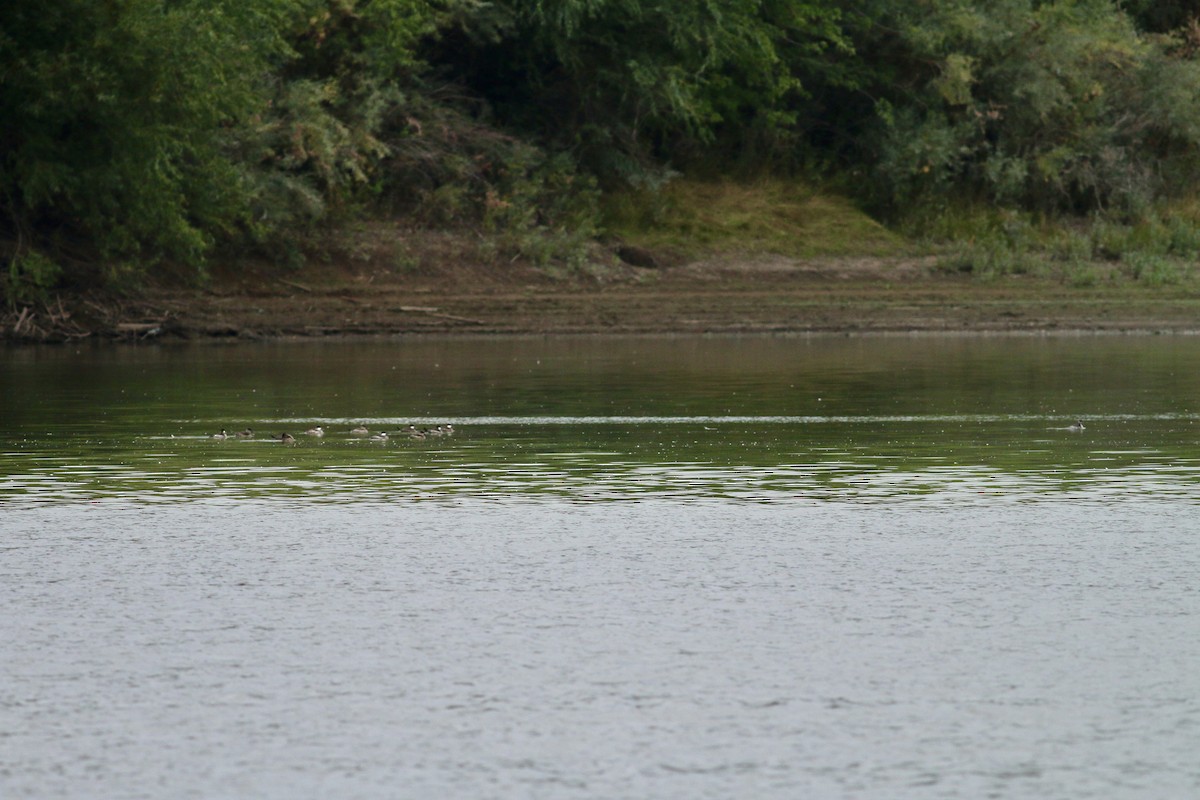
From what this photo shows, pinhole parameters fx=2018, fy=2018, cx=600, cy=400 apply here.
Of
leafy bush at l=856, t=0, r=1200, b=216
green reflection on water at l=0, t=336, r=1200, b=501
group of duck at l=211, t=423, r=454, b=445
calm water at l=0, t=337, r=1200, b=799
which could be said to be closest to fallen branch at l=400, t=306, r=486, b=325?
green reflection on water at l=0, t=336, r=1200, b=501

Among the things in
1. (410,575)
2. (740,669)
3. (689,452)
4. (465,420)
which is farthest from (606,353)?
(740,669)

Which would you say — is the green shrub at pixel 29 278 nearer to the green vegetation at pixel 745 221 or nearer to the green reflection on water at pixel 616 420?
the green reflection on water at pixel 616 420

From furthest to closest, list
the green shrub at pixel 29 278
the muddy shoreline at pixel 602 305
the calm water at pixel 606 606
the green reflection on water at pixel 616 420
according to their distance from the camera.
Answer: the muddy shoreline at pixel 602 305 < the green shrub at pixel 29 278 < the green reflection on water at pixel 616 420 < the calm water at pixel 606 606

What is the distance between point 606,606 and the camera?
966 centimetres

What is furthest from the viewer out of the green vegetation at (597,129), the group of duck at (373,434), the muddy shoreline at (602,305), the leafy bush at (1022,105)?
the leafy bush at (1022,105)

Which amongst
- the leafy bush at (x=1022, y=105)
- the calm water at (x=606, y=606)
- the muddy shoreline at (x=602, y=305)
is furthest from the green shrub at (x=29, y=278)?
the leafy bush at (x=1022, y=105)

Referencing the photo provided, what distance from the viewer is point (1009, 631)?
8.98 meters

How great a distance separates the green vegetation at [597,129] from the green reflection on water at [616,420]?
394 centimetres

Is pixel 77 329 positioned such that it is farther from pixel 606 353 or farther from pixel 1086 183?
pixel 1086 183

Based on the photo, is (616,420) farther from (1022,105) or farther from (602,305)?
(1022,105)

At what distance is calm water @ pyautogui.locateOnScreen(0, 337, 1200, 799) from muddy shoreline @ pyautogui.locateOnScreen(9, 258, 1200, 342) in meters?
14.6

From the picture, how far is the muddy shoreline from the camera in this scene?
113ft

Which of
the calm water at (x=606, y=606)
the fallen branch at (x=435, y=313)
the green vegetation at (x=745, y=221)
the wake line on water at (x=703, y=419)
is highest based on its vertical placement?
the green vegetation at (x=745, y=221)

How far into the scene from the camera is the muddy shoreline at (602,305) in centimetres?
3459
